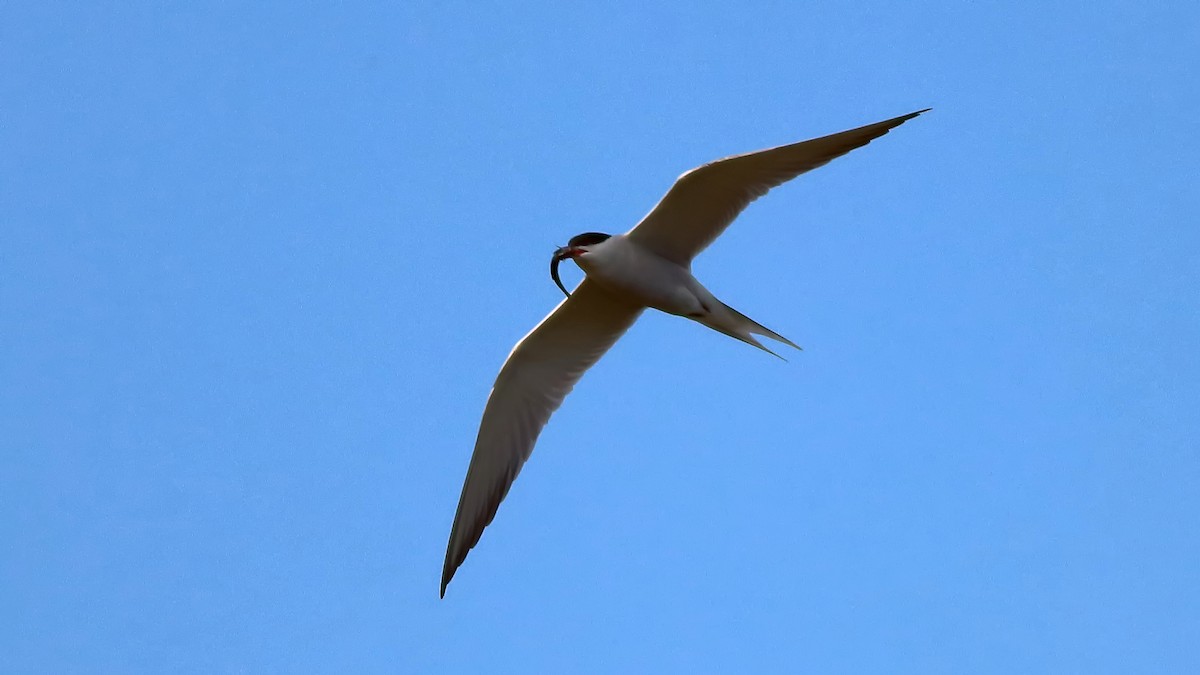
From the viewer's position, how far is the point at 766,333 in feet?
33.0

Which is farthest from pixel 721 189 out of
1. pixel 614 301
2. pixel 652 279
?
pixel 614 301

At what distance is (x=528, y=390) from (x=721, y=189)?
8.53 ft

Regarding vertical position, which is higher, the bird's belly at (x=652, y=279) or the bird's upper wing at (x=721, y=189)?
the bird's upper wing at (x=721, y=189)

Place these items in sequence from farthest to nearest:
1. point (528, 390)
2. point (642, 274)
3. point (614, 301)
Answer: point (528, 390) → point (614, 301) → point (642, 274)

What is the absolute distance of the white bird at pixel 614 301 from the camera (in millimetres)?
9414

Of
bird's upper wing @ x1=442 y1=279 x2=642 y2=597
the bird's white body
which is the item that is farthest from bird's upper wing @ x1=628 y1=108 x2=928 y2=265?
bird's upper wing @ x1=442 y1=279 x2=642 y2=597

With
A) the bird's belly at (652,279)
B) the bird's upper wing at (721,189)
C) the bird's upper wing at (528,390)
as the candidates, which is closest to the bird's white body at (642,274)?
the bird's belly at (652,279)

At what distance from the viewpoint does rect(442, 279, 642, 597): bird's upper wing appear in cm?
1070

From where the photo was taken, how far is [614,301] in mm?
10727

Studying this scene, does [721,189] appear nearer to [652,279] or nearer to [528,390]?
[652,279]

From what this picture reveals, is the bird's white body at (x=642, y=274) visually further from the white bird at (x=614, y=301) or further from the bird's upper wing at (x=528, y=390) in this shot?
the bird's upper wing at (x=528, y=390)

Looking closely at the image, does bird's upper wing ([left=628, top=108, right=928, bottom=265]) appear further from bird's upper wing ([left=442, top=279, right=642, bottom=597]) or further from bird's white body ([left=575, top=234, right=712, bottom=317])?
bird's upper wing ([left=442, top=279, right=642, bottom=597])

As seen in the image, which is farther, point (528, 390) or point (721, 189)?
point (528, 390)

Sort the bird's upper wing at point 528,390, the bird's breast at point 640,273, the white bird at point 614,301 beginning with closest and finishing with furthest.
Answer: the white bird at point 614,301 < the bird's breast at point 640,273 < the bird's upper wing at point 528,390
